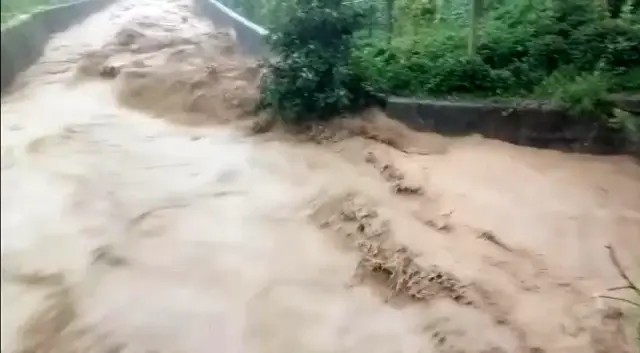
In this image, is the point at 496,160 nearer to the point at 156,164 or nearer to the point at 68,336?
the point at 156,164

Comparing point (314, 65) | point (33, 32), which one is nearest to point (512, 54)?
point (314, 65)

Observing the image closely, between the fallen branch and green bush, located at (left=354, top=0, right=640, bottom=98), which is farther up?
green bush, located at (left=354, top=0, right=640, bottom=98)

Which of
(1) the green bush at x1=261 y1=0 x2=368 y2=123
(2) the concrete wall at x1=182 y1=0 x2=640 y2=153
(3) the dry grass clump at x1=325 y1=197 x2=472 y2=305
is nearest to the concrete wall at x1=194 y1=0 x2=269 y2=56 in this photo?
(2) the concrete wall at x1=182 y1=0 x2=640 y2=153

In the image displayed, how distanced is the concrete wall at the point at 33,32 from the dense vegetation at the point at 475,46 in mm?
1552

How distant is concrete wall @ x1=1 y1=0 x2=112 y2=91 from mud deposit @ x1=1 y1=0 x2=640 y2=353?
0.13 feet

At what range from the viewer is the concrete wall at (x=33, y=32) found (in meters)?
1.05

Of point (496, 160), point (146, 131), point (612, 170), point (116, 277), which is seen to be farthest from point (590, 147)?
point (116, 277)

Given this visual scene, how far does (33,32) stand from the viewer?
1295 mm

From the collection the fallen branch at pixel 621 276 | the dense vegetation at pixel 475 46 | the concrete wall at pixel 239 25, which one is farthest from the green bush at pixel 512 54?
the fallen branch at pixel 621 276

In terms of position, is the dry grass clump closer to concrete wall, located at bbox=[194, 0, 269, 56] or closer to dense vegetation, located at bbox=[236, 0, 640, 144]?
concrete wall, located at bbox=[194, 0, 269, 56]

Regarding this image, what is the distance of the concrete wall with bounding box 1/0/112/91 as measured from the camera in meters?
1.05

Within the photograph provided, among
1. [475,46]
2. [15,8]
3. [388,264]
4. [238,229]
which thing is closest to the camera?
[15,8]

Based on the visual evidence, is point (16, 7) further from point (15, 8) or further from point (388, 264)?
point (388, 264)

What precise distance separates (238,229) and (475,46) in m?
2.07
